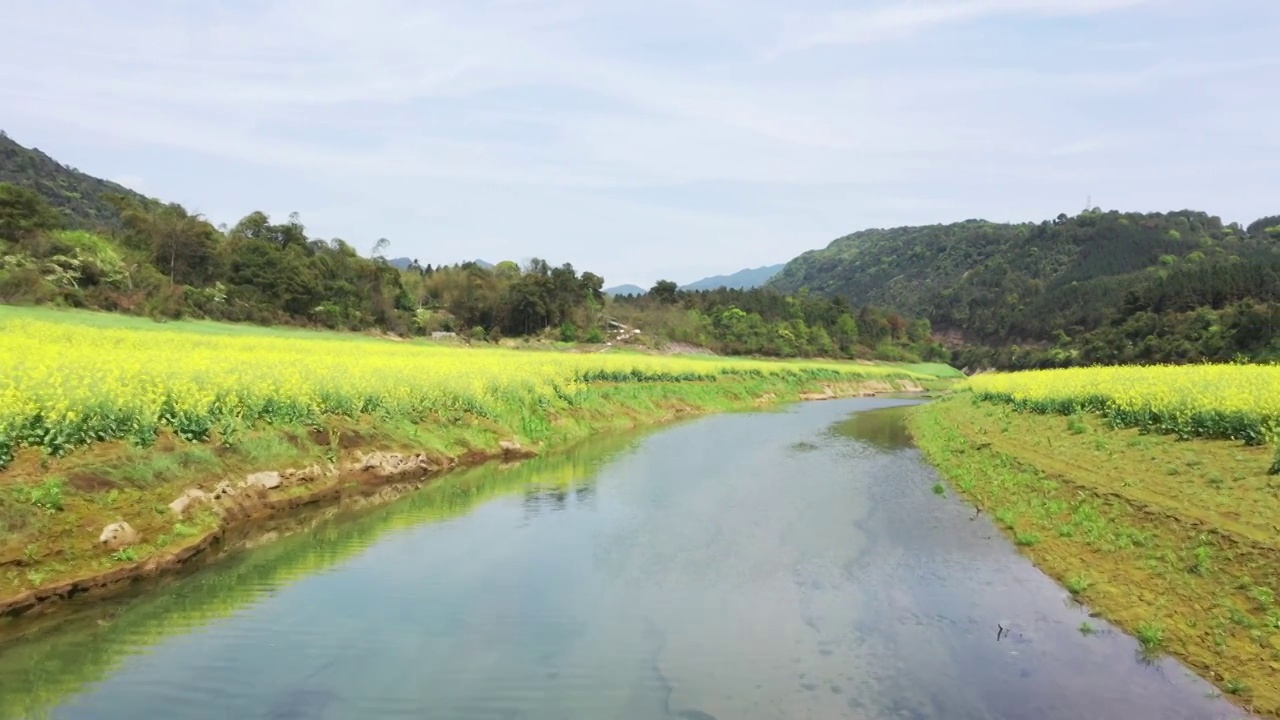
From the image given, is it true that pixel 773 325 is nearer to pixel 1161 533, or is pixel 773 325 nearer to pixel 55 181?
pixel 1161 533

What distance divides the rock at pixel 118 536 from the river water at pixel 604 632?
849 mm

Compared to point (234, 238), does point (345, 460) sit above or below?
below

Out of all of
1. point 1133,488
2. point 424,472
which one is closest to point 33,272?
point 424,472

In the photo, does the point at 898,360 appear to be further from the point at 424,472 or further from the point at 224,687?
the point at 224,687

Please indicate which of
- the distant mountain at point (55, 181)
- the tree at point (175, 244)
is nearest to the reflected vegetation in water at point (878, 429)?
the tree at point (175, 244)

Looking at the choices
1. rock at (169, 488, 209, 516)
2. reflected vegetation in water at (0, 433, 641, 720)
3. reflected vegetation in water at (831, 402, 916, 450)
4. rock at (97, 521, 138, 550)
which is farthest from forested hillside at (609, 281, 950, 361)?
rock at (97, 521, 138, 550)

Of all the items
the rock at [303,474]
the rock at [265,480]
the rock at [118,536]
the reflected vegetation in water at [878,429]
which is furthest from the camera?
the reflected vegetation in water at [878,429]

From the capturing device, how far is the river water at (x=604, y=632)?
271 inches

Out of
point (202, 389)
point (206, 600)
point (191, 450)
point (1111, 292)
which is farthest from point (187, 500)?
point (1111, 292)

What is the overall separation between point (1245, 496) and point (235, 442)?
1619 cm

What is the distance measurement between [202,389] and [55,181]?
138 metres

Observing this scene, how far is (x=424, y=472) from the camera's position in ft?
58.9

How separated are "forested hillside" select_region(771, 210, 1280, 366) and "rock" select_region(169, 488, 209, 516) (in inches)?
2245

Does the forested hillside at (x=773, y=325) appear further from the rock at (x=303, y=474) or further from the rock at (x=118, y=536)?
the rock at (x=118, y=536)
